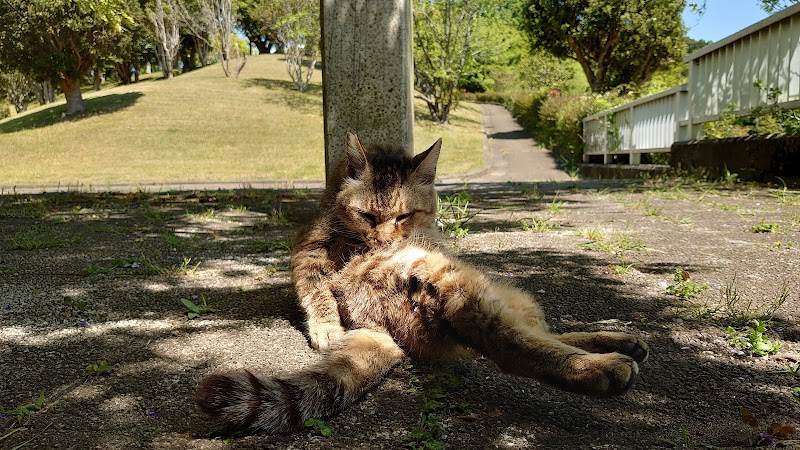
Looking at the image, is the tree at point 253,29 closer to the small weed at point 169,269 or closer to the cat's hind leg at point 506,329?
the small weed at point 169,269

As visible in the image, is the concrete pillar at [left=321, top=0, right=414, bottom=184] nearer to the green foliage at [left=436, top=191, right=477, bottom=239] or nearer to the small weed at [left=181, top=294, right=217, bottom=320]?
the green foliage at [left=436, top=191, right=477, bottom=239]

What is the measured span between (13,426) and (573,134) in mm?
22016

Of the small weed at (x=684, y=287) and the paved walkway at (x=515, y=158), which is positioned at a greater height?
the paved walkway at (x=515, y=158)

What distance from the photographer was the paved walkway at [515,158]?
1895cm

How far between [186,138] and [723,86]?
20129 millimetres

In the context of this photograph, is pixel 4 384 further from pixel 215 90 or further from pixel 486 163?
pixel 215 90

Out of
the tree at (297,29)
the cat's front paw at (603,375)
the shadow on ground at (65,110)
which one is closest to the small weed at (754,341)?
the cat's front paw at (603,375)

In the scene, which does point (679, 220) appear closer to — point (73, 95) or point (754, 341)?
point (754, 341)

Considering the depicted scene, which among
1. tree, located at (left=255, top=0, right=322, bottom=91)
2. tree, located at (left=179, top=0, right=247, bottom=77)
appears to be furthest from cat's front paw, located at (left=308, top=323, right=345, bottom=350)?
tree, located at (left=179, top=0, right=247, bottom=77)

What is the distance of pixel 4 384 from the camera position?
2160 millimetres

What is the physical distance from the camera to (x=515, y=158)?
78.4 feet

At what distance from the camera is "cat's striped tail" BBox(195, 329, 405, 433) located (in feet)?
5.70

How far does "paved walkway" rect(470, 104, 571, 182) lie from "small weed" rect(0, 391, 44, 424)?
43.4 feet

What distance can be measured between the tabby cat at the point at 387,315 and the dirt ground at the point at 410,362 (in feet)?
0.30
